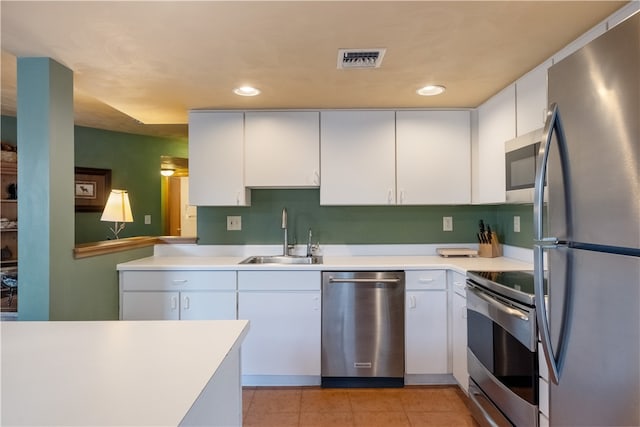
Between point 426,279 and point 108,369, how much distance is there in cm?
207

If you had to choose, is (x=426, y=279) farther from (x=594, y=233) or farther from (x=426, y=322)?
(x=594, y=233)

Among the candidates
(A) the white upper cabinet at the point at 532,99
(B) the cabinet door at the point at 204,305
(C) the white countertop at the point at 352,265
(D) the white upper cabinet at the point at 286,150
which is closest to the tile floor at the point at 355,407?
(B) the cabinet door at the point at 204,305

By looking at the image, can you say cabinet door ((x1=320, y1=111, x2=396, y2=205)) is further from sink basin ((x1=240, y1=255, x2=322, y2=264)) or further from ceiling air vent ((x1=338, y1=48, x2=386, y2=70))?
ceiling air vent ((x1=338, y1=48, x2=386, y2=70))

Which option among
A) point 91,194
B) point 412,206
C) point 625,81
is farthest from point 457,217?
point 91,194

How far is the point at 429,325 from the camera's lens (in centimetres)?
246

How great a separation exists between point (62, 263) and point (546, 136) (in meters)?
2.37

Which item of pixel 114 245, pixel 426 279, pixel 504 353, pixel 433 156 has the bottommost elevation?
pixel 504 353

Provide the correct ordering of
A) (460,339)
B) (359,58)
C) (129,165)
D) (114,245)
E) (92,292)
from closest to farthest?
1. (359,58)
2. (92,292)
3. (460,339)
4. (114,245)
5. (129,165)

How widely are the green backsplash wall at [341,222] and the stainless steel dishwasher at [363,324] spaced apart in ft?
2.14

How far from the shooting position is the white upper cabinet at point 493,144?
2244mm

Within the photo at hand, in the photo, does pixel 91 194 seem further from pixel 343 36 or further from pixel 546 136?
pixel 546 136

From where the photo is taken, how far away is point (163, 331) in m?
1.06

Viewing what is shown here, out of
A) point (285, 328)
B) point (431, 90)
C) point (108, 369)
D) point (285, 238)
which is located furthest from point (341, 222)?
point (108, 369)

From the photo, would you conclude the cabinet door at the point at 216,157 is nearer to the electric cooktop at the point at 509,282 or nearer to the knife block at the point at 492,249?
the electric cooktop at the point at 509,282
